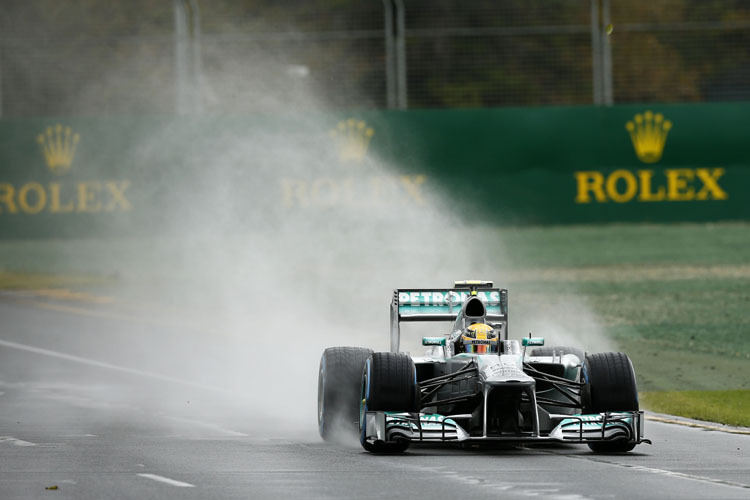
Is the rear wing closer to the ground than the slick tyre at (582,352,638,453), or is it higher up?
higher up

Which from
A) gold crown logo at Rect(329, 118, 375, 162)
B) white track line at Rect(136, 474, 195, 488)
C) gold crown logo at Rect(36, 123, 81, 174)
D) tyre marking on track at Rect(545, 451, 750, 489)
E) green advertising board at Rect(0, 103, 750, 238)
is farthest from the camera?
gold crown logo at Rect(329, 118, 375, 162)

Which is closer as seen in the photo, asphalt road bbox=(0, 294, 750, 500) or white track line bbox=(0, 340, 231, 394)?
asphalt road bbox=(0, 294, 750, 500)

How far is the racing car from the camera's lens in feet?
42.8

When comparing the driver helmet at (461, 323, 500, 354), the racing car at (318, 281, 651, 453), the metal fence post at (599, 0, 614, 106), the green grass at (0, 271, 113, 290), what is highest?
the metal fence post at (599, 0, 614, 106)

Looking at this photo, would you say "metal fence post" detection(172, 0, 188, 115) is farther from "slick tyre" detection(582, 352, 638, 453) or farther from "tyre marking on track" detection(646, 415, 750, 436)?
"slick tyre" detection(582, 352, 638, 453)

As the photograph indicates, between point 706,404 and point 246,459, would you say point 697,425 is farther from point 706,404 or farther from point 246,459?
point 246,459

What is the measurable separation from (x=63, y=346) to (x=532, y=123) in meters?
14.4

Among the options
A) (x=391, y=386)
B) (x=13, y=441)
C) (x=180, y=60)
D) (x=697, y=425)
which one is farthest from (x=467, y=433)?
(x=180, y=60)

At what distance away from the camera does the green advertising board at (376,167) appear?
114 ft

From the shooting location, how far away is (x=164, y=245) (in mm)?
37812

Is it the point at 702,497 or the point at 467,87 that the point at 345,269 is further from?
the point at 702,497

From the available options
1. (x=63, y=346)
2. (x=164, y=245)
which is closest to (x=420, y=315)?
(x=63, y=346)


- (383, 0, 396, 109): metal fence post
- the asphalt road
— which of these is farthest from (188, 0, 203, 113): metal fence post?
the asphalt road

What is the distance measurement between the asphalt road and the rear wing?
1370 millimetres
